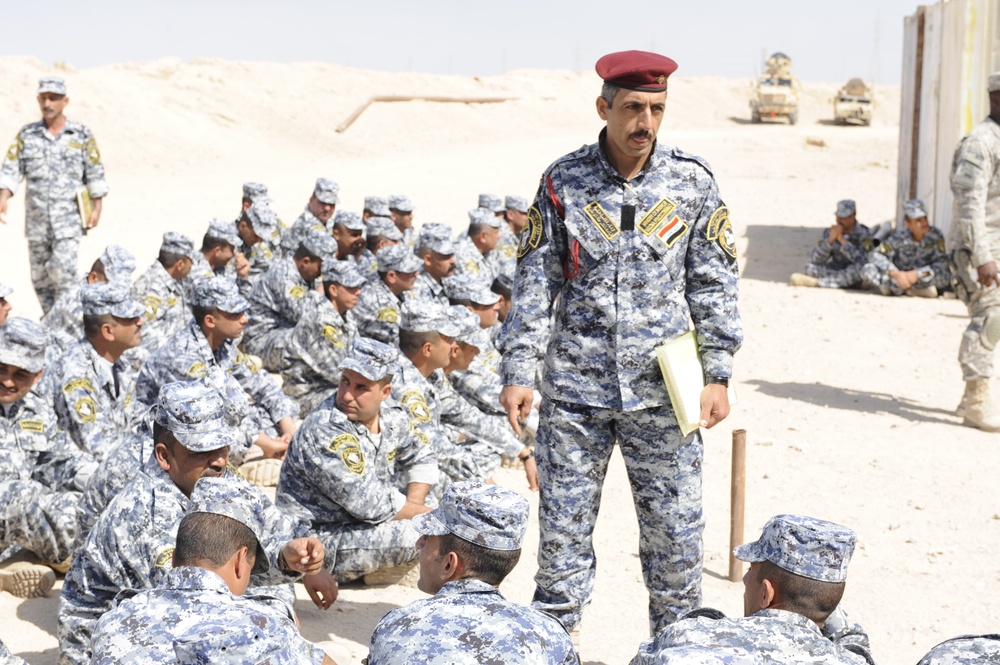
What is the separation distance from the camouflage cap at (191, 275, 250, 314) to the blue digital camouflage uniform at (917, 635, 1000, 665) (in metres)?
4.33

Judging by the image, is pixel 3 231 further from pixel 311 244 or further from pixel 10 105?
pixel 10 105

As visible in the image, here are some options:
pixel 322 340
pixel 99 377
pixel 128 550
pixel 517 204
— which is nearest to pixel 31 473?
pixel 99 377

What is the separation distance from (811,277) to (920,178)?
6.63ft

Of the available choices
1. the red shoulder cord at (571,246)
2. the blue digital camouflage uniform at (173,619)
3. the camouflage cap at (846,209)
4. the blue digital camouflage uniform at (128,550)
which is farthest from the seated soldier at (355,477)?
the camouflage cap at (846,209)

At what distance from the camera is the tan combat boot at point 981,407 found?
25.9ft

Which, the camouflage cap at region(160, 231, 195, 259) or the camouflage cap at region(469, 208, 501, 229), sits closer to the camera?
the camouflage cap at region(160, 231, 195, 259)

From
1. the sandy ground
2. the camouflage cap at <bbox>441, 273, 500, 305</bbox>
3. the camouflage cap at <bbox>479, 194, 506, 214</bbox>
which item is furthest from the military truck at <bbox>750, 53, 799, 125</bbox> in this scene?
the camouflage cap at <bbox>441, 273, 500, 305</bbox>

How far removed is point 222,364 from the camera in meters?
6.59

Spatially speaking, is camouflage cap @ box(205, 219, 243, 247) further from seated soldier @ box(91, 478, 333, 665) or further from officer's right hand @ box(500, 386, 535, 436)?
seated soldier @ box(91, 478, 333, 665)

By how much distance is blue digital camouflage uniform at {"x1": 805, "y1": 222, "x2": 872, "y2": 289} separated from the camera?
13.5 m

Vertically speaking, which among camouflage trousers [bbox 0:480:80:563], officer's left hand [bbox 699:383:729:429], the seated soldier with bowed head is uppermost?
officer's left hand [bbox 699:383:729:429]

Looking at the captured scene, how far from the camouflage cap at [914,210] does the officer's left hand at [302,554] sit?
10739mm

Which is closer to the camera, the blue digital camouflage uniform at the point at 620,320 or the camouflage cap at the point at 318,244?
the blue digital camouflage uniform at the point at 620,320

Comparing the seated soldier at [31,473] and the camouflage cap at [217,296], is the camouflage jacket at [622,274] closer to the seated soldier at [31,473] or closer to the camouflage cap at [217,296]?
the seated soldier at [31,473]
